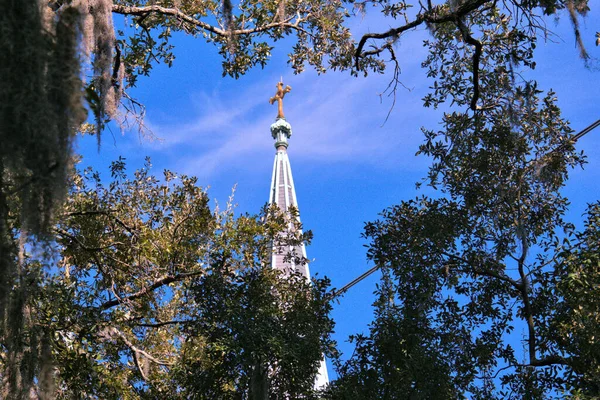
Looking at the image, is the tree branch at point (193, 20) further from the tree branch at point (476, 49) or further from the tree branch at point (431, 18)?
the tree branch at point (476, 49)

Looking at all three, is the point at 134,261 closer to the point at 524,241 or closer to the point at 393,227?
the point at 393,227

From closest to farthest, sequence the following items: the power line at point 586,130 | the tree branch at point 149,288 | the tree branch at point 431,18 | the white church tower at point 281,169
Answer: the tree branch at point 431,18 < the power line at point 586,130 < the tree branch at point 149,288 < the white church tower at point 281,169

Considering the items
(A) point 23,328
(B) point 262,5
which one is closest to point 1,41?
(A) point 23,328

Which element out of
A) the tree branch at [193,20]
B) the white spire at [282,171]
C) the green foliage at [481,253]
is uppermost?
the white spire at [282,171]

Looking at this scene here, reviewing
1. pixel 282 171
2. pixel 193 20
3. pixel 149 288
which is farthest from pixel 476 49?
pixel 282 171

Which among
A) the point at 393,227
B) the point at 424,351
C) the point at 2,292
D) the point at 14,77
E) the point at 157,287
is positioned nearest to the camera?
the point at 14,77

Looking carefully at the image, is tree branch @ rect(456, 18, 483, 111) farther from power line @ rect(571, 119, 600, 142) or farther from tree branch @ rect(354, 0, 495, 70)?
power line @ rect(571, 119, 600, 142)

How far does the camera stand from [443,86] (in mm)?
11266

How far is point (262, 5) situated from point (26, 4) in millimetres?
7538

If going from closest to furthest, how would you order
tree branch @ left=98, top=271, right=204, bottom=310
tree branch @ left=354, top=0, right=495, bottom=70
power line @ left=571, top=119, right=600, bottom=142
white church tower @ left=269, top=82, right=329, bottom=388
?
tree branch @ left=354, top=0, right=495, bottom=70
power line @ left=571, top=119, right=600, bottom=142
tree branch @ left=98, top=271, right=204, bottom=310
white church tower @ left=269, top=82, right=329, bottom=388

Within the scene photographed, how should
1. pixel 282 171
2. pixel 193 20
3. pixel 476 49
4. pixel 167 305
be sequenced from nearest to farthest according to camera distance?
pixel 476 49
pixel 193 20
pixel 167 305
pixel 282 171

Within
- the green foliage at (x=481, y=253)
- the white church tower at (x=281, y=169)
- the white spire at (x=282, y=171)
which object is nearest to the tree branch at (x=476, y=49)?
the green foliage at (x=481, y=253)

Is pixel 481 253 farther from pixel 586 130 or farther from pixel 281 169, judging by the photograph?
pixel 281 169

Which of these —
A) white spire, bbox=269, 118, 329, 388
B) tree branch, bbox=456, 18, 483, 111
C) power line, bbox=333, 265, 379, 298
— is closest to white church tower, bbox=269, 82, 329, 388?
white spire, bbox=269, 118, 329, 388
